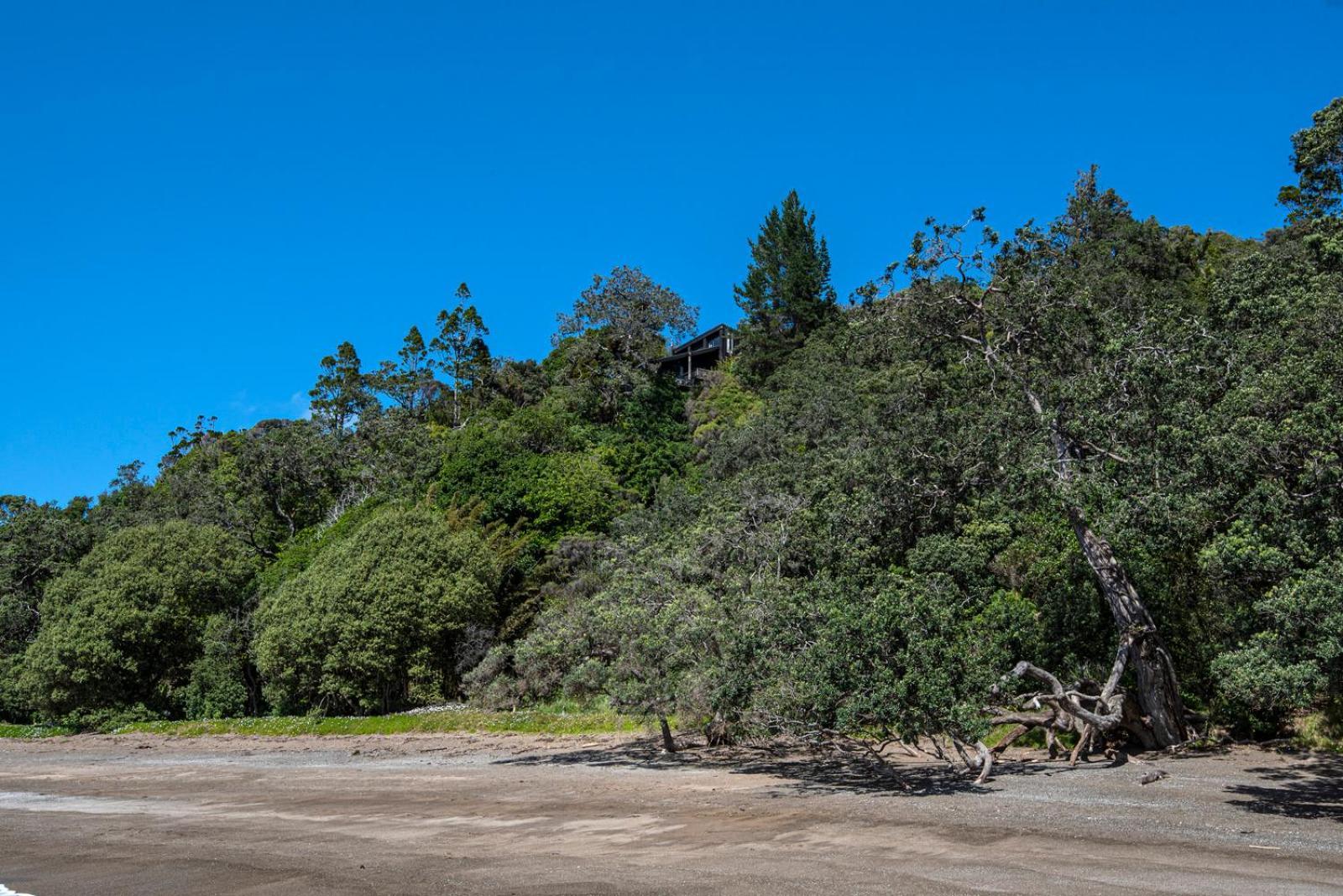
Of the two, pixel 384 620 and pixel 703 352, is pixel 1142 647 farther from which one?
pixel 703 352

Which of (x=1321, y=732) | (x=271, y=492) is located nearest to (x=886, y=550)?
(x=1321, y=732)

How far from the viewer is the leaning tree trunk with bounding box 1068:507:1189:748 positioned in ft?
60.2

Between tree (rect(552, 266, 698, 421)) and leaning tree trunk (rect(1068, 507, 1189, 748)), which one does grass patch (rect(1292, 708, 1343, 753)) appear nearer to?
leaning tree trunk (rect(1068, 507, 1189, 748))

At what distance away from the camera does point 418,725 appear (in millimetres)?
32094

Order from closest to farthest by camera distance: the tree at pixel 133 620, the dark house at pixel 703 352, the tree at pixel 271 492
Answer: the tree at pixel 133 620 → the tree at pixel 271 492 → the dark house at pixel 703 352

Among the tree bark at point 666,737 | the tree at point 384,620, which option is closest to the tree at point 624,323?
the tree at point 384,620

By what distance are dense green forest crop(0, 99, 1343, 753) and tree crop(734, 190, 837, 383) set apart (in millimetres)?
4209

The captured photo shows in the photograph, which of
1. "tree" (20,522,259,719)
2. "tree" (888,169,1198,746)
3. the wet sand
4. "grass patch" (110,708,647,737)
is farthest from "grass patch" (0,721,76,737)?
"tree" (888,169,1198,746)

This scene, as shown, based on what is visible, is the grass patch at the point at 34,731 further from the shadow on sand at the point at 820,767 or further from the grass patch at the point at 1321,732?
the grass patch at the point at 1321,732

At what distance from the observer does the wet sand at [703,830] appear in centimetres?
1091

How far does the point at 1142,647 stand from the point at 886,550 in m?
6.00

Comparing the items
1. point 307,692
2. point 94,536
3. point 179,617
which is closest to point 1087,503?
point 307,692

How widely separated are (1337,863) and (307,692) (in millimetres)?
35971

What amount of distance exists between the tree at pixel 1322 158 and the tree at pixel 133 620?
43.1 metres
